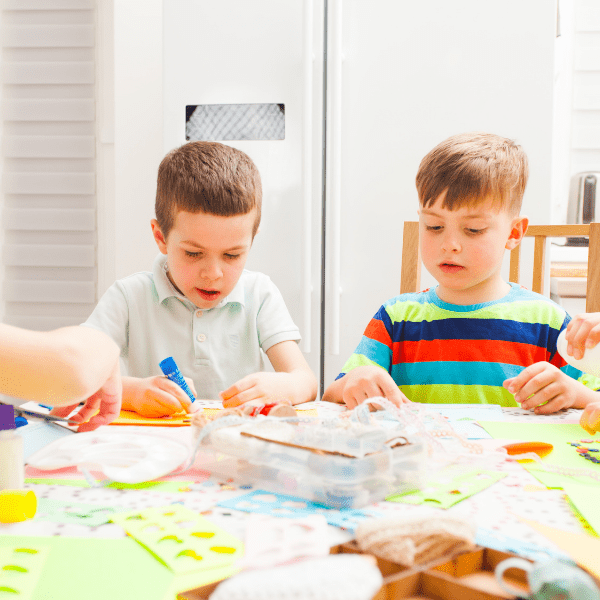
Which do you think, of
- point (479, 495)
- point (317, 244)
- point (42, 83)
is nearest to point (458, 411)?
point (479, 495)

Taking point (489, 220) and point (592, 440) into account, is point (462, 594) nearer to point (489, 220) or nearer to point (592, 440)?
point (592, 440)

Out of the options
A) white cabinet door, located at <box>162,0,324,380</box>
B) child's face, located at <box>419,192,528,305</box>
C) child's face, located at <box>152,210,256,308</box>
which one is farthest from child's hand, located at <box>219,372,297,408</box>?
white cabinet door, located at <box>162,0,324,380</box>

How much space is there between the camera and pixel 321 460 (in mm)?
466

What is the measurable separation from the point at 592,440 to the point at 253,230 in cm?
68

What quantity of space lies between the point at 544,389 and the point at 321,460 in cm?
48

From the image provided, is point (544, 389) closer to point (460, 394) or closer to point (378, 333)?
point (460, 394)

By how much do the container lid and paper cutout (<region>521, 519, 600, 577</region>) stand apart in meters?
0.40

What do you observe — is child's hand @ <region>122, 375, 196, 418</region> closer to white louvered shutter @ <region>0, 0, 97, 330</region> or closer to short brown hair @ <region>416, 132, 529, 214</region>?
short brown hair @ <region>416, 132, 529, 214</region>

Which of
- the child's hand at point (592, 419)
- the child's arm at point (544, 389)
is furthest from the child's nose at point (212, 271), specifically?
the child's hand at point (592, 419)

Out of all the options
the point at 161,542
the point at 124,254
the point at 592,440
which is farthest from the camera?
the point at 124,254

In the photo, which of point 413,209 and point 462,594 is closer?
point 462,594

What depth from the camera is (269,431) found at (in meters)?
0.54

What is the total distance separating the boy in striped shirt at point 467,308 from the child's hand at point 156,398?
25 centimetres

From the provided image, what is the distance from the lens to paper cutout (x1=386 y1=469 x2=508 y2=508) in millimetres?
476
